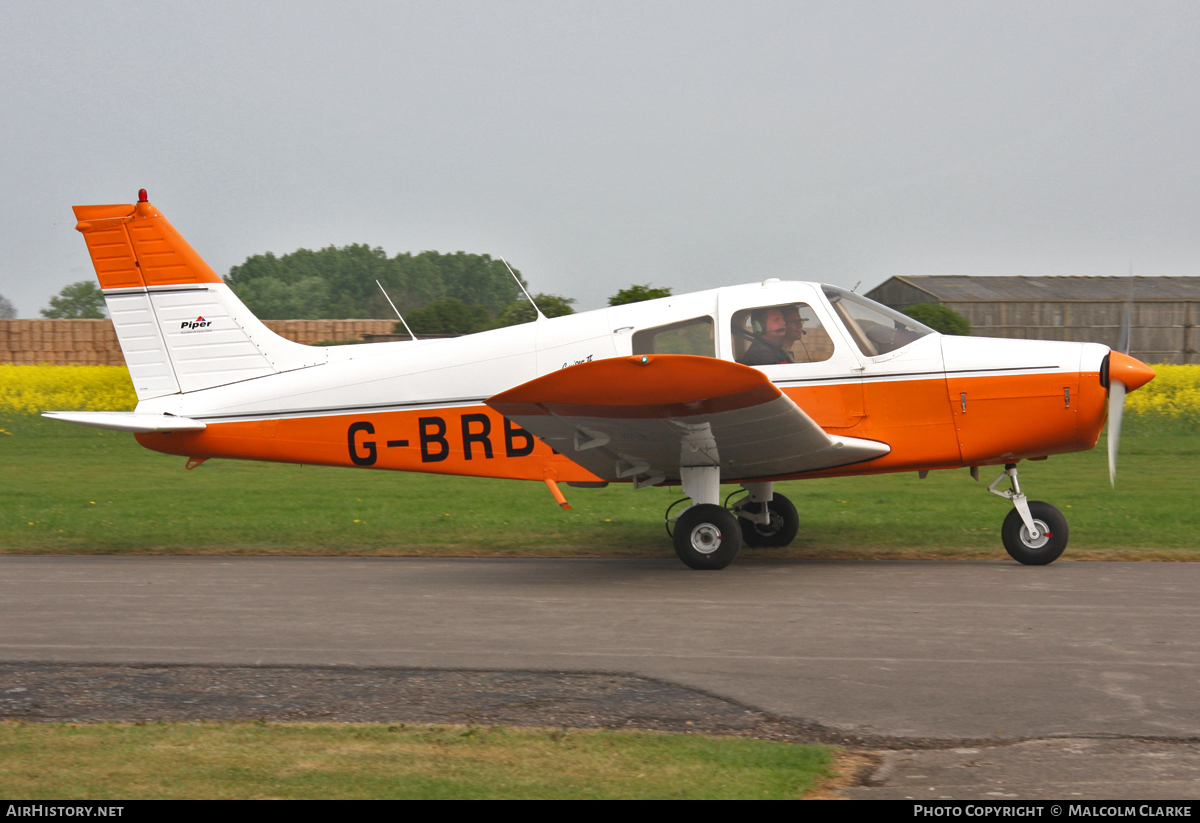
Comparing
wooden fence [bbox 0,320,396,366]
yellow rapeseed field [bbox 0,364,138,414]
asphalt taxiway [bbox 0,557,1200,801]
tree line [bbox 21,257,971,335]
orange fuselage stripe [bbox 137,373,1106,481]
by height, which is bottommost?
asphalt taxiway [bbox 0,557,1200,801]

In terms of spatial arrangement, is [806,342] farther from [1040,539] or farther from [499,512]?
[499,512]

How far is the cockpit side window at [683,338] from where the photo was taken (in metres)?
8.88

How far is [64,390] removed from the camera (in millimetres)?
28172

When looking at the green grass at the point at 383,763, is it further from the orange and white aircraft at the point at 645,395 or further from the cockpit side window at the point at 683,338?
the cockpit side window at the point at 683,338

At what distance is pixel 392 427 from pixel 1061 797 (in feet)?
22.3

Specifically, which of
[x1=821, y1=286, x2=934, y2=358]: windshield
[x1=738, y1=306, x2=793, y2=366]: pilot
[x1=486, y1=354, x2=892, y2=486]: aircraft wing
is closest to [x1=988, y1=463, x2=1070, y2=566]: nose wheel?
[x1=486, y1=354, x2=892, y2=486]: aircraft wing

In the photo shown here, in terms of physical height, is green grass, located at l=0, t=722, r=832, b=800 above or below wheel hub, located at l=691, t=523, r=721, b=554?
below

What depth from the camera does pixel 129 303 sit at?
1004cm

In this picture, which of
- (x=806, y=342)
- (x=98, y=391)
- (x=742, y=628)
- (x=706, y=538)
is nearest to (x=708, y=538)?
(x=706, y=538)

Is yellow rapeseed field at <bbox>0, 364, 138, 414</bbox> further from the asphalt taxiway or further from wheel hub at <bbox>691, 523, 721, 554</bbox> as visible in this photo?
wheel hub at <bbox>691, 523, 721, 554</bbox>

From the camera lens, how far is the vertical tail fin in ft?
32.7

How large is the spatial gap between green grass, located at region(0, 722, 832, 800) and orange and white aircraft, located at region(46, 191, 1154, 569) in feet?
11.2

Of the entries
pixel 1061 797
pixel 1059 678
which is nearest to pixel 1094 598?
pixel 1059 678

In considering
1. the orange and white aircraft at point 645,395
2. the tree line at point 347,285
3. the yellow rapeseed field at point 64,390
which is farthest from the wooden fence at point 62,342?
the orange and white aircraft at point 645,395
